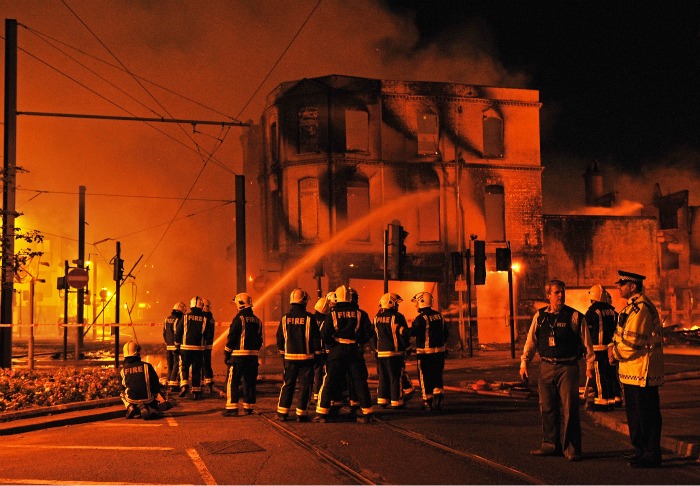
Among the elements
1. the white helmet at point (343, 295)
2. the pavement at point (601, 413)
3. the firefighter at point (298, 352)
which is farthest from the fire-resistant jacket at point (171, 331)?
the white helmet at point (343, 295)

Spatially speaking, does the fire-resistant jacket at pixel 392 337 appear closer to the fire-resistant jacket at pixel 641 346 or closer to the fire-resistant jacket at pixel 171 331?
the fire-resistant jacket at pixel 641 346

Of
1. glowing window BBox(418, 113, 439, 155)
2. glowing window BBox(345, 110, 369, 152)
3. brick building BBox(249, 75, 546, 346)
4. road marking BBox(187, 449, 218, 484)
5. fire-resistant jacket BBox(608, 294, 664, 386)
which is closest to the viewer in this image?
road marking BBox(187, 449, 218, 484)

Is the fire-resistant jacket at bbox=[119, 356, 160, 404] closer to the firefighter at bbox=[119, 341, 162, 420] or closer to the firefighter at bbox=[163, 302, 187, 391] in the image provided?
the firefighter at bbox=[119, 341, 162, 420]

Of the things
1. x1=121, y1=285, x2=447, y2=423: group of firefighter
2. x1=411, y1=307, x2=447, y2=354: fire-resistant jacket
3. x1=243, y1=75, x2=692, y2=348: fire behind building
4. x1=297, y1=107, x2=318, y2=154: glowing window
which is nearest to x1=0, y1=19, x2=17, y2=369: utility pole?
x1=121, y1=285, x2=447, y2=423: group of firefighter

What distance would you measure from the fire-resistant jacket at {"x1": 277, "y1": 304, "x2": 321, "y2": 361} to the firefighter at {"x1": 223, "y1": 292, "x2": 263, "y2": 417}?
0.75m

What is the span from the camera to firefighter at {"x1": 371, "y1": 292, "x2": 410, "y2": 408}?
41.1ft

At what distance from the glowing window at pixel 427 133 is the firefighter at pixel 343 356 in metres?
26.5

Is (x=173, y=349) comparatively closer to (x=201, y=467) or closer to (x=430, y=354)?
(x=430, y=354)

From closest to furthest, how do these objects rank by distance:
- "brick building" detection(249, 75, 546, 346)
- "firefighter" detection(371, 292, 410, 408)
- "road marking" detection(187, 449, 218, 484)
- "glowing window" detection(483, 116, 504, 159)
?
"road marking" detection(187, 449, 218, 484) < "firefighter" detection(371, 292, 410, 408) < "brick building" detection(249, 75, 546, 346) < "glowing window" detection(483, 116, 504, 159)

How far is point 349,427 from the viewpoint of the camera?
10719 millimetres

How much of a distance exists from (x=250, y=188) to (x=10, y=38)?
33863 mm

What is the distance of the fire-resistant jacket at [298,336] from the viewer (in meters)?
11.5

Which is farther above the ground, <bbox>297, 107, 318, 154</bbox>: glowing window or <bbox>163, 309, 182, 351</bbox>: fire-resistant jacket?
<bbox>297, 107, 318, 154</bbox>: glowing window

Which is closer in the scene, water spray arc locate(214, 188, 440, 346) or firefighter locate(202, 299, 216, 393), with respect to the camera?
firefighter locate(202, 299, 216, 393)
